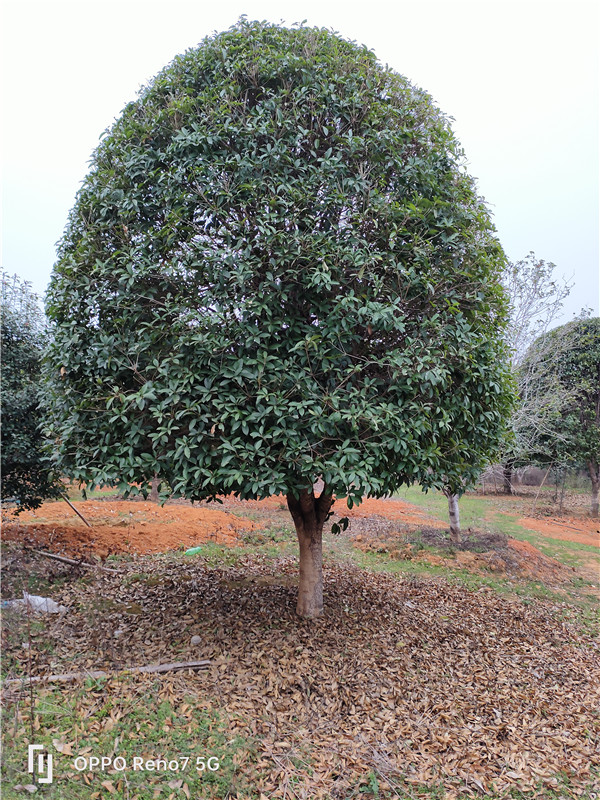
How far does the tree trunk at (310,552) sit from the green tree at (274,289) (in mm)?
1048

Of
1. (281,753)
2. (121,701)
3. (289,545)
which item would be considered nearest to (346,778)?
(281,753)

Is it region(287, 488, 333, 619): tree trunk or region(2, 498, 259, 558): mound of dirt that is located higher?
region(287, 488, 333, 619): tree trunk

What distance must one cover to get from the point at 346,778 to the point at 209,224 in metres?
4.44

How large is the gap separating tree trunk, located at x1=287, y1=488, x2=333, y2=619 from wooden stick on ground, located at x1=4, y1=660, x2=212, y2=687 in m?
1.42

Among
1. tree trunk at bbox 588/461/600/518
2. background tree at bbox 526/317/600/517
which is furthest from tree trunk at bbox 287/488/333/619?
tree trunk at bbox 588/461/600/518

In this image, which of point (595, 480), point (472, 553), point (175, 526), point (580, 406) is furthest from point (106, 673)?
point (595, 480)

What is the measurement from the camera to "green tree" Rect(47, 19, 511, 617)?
12.4 ft

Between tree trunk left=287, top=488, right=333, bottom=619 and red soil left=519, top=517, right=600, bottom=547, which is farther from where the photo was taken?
red soil left=519, top=517, right=600, bottom=547

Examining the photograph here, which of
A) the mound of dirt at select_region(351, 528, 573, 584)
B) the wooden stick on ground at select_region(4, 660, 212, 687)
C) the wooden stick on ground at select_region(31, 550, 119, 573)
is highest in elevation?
the wooden stick on ground at select_region(31, 550, 119, 573)

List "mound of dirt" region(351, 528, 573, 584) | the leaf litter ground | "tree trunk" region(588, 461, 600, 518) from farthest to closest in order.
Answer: "tree trunk" region(588, 461, 600, 518)
"mound of dirt" region(351, 528, 573, 584)
the leaf litter ground

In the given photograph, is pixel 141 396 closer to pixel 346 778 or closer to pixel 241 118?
pixel 241 118

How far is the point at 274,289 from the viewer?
405 centimetres

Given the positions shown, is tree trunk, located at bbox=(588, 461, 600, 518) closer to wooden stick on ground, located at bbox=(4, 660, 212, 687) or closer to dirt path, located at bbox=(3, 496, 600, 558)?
dirt path, located at bbox=(3, 496, 600, 558)

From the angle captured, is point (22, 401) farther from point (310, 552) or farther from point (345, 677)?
point (345, 677)
